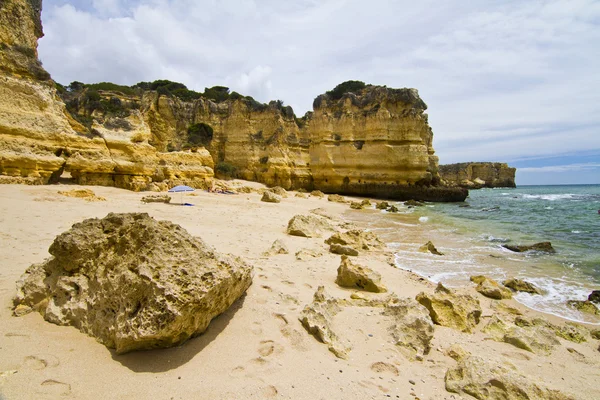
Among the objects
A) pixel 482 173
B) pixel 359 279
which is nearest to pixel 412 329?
pixel 359 279

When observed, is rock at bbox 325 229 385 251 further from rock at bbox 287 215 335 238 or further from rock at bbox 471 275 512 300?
rock at bbox 471 275 512 300

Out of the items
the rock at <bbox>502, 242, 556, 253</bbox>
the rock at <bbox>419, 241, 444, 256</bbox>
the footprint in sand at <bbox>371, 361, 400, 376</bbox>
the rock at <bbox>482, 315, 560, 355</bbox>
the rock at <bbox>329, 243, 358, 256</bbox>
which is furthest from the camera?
the rock at <bbox>502, 242, 556, 253</bbox>

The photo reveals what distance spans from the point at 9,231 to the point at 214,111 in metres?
25.5

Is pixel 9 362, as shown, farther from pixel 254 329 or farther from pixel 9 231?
pixel 9 231

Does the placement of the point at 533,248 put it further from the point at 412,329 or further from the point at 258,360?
the point at 258,360

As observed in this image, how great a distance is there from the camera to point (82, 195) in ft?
34.6

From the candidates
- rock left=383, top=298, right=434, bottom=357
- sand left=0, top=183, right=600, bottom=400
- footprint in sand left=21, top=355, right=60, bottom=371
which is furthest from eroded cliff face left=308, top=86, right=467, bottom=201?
footprint in sand left=21, top=355, right=60, bottom=371

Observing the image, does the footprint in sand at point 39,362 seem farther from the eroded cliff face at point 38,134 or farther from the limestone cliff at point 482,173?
the limestone cliff at point 482,173

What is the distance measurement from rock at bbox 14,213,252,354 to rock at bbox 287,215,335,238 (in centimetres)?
529

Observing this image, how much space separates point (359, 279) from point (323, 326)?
192 centimetres

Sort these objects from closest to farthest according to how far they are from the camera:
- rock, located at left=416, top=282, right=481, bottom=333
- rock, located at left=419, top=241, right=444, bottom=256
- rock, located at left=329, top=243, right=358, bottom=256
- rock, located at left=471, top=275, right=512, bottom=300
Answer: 1. rock, located at left=416, top=282, right=481, bottom=333
2. rock, located at left=471, top=275, right=512, bottom=300
3. rock, located at left=329, top=243, right=358, bottom=256
4. rock, located at left=419, top=241, right=444, bottom=256

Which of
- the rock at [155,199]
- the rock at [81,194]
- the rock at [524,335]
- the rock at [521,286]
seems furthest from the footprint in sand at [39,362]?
the rock at [155,199]

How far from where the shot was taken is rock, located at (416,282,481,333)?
4.07 metres

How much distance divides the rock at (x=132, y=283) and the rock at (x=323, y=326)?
810 millimetres
